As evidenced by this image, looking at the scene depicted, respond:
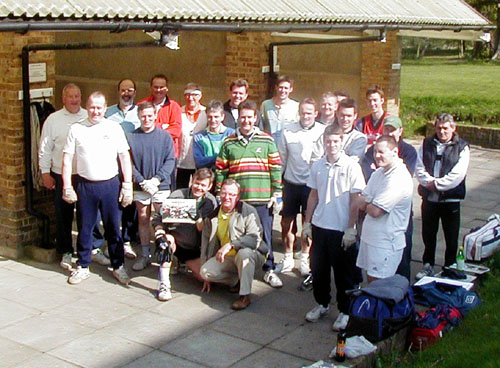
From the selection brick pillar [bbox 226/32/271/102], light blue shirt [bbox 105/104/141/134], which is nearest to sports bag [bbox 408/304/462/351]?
light blue shirt [bbox 105/104/141/134]

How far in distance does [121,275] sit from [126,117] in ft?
5.55

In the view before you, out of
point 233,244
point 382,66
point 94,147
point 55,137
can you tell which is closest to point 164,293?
point 233,244

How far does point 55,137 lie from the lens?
318 inches

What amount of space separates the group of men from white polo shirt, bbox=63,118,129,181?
11mm

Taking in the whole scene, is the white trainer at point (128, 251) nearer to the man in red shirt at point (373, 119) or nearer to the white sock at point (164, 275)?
the white sock at point (164, 275)

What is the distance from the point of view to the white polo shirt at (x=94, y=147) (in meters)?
7.70

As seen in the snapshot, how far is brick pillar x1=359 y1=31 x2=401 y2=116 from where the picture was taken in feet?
48.6

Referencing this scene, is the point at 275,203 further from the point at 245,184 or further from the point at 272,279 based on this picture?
the point at 272,279

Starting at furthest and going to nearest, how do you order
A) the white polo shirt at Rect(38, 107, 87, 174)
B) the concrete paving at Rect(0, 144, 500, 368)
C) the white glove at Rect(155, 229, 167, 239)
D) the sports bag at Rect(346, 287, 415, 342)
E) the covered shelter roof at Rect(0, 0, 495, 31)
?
the white polo shirt at Rect(38, 107, 87, 174) < the white glove at Rect(155, 229, 167, 239) < the covered shelter roof at Rect(0, 0, 495, 31) < the concrete paving at Rect(0, 144, 500, 368) < the sports bag at Rect(346, 287, 415, 342)

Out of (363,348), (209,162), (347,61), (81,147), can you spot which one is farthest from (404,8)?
(363,348)

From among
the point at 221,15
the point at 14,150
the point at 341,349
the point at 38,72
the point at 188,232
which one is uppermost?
the point at 221,15

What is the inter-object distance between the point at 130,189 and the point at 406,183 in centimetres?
274

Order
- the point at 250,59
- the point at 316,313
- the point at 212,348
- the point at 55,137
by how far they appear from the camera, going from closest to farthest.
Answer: the point at 212,348 < the point at 316,313 < the point at 55,137 < the point at 250,59

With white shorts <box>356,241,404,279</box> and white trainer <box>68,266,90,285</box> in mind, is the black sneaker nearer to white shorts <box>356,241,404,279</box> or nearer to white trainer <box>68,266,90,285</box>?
white shorts <box>356,241,404,279</box>
